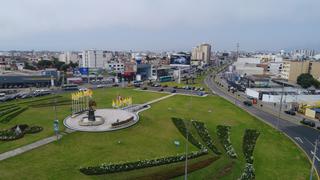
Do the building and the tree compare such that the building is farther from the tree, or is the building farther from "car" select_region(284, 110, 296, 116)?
"car" select_region(284, 110, 296, 116)

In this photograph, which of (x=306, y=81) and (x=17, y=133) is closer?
(x=17, y=133)

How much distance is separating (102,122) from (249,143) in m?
30.8

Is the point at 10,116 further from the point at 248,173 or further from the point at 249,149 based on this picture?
the point at 248,173

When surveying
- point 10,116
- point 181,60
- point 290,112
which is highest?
point 181,60

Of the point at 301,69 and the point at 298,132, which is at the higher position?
the point at 301,69

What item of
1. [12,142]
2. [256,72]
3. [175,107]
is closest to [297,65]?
[256,72]

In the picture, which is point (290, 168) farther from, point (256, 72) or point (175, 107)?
point (256, 72)

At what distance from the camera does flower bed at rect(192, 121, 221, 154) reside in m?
41.8

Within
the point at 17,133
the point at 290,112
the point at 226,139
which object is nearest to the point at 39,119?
the point at 17,133

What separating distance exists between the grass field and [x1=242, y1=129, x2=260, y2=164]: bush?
0.84 meters

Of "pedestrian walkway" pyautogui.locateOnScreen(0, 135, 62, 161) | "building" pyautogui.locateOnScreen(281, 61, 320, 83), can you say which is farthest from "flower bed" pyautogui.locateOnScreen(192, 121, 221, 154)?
"building" pyautogui.locateOnScreen(281, 61, 320, 83)

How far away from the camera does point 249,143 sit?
44.8m

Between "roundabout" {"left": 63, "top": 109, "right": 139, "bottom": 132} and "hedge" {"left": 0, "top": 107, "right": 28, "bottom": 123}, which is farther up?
"roundabout" {"left": 63, "top": 109, "right": 139, "bottom": 132}

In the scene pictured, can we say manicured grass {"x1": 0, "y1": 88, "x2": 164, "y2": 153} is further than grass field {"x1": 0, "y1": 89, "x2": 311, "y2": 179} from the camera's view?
Yes
